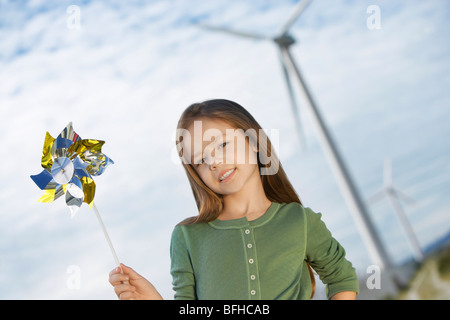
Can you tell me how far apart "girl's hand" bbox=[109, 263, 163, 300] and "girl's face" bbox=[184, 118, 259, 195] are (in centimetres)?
32

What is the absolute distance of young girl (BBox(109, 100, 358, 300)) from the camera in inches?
59.7

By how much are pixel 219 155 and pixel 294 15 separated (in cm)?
338

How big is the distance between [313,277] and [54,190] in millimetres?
779

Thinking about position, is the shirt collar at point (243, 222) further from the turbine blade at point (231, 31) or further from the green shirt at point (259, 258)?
the turbine blade at point (231, 31)

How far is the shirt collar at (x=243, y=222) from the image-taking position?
1564 millimetres

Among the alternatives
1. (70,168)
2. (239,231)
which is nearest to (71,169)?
(70,168)

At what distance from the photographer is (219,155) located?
Answer: 1.58 m

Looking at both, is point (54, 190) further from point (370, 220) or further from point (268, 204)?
point (370, 220)

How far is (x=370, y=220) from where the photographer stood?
15.1 feet

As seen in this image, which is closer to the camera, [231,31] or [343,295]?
A: [343,295]

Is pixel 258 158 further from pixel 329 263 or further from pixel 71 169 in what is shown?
pixel 71 169

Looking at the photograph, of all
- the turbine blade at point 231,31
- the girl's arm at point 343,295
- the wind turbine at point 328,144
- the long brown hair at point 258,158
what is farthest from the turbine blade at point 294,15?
the girl's arm at point 343,295
